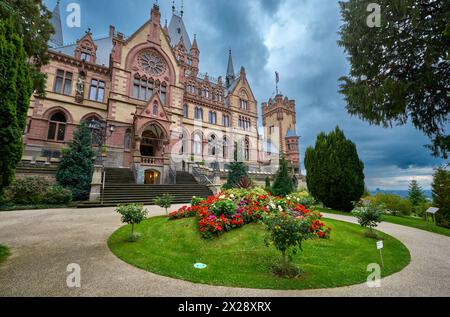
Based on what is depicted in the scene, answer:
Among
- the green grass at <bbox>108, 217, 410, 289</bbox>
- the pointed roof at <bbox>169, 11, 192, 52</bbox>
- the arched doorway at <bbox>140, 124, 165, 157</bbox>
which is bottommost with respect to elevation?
the green grass at <bbox>108, 217, 410, 289</bbox>

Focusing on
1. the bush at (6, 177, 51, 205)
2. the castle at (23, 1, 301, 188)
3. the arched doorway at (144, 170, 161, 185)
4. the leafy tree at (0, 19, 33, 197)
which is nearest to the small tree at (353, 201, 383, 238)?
the leafy tree at (0, 19, 33, 197)

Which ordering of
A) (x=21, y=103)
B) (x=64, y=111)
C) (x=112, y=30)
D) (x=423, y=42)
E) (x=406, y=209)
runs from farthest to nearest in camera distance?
(x=112, y=30), (x=64, y=111), (x=406, y=209), (x=423, y=42), (x=21, y=103)

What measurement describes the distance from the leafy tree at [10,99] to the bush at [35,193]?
362 inches

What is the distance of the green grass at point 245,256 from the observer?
3.85 m

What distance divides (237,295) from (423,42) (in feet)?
32.2

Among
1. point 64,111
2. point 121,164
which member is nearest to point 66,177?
point 121,164

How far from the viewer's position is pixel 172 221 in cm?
815

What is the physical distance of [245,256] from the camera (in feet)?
16.8

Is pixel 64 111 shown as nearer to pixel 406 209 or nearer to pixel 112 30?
pixel 112 30

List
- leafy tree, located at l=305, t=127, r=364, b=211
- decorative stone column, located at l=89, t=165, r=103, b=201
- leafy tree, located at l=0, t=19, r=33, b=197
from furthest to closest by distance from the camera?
leafy tree, located at l=305, t=127, r=364, b=211 → decorative stone column, located at l=89, t=165, r=103, b=201 → leafy tree, located at l=0, t=19, r=33, b=197

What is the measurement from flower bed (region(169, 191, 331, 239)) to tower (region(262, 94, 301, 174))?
2913 centimetres

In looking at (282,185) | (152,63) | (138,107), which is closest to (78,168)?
(138,107)

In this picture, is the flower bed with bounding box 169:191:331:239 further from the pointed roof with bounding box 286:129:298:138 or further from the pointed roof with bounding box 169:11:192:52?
the pointed roof with bounding box 169:11:192:52

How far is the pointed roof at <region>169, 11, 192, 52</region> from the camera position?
123 ft
